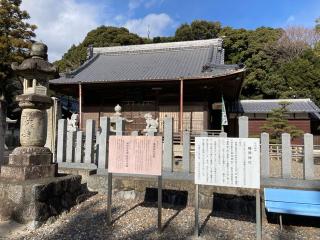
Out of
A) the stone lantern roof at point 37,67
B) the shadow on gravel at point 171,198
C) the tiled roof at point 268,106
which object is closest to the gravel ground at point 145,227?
the shadow on gravel at point 171,198

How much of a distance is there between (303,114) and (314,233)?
1611cm

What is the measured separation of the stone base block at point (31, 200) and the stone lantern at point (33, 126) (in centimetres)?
20

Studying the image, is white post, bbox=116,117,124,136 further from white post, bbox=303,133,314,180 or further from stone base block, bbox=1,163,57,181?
white post, bbox=303,133,314,180

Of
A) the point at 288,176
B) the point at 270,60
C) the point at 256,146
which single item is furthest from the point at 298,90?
the point at 256,146

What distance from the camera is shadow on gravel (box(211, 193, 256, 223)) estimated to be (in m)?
5.18

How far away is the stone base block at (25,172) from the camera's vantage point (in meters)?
4.83

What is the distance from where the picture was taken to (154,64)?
55.1 ft

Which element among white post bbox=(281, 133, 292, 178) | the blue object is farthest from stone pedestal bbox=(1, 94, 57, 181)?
white post bbox=(281, 133, 292, 178)

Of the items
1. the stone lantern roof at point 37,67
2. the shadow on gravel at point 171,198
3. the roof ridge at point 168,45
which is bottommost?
the shadow on gravel at point 171,198

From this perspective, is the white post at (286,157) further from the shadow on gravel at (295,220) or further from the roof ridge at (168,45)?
the roof ridge at (168,45)

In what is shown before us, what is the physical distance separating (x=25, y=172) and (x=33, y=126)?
2.58 ft

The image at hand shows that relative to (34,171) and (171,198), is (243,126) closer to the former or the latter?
(171,198)

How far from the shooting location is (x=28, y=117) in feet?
16.8

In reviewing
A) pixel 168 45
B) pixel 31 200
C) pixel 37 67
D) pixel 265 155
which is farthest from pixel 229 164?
pixel 168 45
